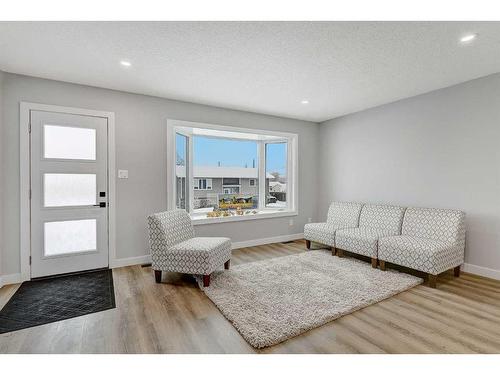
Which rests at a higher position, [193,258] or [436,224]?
[436,224]

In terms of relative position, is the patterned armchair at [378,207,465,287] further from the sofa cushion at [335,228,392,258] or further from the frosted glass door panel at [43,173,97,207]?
the frosted glass door panel at [43,173,97,207]

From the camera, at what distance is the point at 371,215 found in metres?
3.97

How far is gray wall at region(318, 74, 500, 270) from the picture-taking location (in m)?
3.01

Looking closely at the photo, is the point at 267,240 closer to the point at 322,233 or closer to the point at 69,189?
the point at 322,233

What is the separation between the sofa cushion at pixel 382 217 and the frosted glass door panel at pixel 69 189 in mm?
4006

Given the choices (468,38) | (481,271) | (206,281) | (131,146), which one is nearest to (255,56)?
(468,38)

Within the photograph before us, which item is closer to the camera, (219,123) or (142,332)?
(142,332)

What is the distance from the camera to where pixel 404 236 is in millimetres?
3398

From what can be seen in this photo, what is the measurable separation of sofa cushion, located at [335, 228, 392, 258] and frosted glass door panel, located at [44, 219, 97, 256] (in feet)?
11.4

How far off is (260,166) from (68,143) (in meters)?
3.15

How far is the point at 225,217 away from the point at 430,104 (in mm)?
3498

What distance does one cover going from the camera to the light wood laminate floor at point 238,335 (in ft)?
5.72

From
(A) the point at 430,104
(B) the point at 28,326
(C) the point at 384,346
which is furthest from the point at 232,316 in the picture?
(A) the point at 430,104
